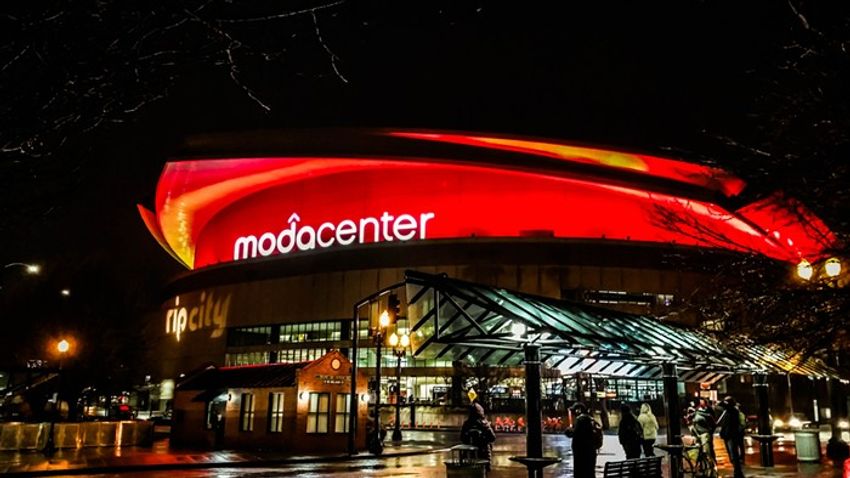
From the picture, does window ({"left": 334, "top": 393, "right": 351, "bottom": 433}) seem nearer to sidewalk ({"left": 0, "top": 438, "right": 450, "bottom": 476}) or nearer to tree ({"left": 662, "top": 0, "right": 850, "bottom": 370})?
sidewalk ({"left": 0, "top": 438, "right": 450, "bottom": 476})

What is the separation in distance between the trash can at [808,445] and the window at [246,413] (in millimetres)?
21706

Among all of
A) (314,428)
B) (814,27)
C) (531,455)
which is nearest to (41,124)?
(531,455)

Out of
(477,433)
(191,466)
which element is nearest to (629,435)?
(477,433)

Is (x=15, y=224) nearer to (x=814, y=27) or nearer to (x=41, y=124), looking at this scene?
(x=41, y=124)

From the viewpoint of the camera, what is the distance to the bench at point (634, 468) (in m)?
11.8

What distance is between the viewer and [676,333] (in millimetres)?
18031

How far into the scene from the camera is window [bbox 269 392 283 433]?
30.6 m

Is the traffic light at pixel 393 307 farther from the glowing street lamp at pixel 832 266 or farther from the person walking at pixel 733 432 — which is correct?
the glowing street lamp at pixel 832 266

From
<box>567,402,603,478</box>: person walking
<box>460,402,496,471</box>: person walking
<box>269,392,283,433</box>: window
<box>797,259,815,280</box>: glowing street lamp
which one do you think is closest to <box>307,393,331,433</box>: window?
<box>269,392,283,433</box>: window

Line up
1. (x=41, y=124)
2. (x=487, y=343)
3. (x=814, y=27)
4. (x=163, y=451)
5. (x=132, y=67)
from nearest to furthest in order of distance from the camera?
1. (x=132, y=67)
2. (x=41, y=124)
3. (x=814, y=27)
4. (x=487, y=343)
5. (x=163, y=451)

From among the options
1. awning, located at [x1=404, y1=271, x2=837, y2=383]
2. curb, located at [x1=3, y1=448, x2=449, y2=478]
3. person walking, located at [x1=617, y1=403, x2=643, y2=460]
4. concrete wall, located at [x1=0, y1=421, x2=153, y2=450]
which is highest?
awning, located at [x1=404, y1=271, x2=837, y2=383]

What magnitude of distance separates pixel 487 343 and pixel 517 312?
1.24 metres

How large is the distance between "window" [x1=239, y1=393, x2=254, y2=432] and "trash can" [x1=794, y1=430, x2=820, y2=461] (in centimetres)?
2171

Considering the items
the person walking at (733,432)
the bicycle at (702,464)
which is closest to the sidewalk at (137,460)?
the bicycle at (702,464)
